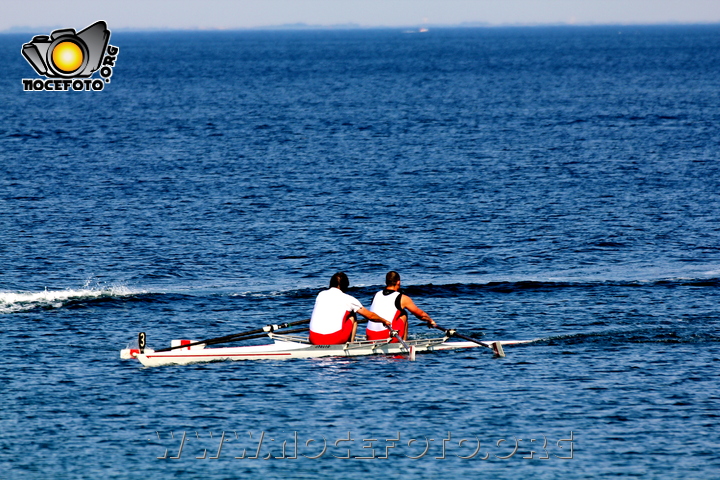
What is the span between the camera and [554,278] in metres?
32.9

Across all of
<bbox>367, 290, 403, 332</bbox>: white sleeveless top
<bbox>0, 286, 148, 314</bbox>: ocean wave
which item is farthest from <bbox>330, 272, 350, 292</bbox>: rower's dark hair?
<bbox>0, 286, 148, 314</bbox>: ocean wave

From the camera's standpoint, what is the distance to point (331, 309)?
23469 mm

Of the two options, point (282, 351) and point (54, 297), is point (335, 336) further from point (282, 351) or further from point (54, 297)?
point (54, 297)

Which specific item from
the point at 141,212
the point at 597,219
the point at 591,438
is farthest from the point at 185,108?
the point at 591,438

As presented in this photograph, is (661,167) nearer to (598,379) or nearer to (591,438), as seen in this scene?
(598,379)

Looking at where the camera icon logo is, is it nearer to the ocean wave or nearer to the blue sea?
the blue sea

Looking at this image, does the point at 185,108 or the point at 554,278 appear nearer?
the point at 554,278

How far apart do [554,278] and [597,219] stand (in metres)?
11.4

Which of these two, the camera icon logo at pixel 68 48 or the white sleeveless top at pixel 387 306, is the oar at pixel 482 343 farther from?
the camera icon logo at pixel 68 48

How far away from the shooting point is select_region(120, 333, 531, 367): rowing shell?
23377 mm

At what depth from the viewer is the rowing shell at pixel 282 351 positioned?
2338 cm

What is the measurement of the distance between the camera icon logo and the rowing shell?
2904 centimetres

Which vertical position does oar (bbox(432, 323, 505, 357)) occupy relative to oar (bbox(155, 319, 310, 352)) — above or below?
below

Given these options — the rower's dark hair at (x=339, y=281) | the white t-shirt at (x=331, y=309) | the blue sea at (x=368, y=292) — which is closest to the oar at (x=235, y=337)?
the blue sea at (x=368, y=292)
